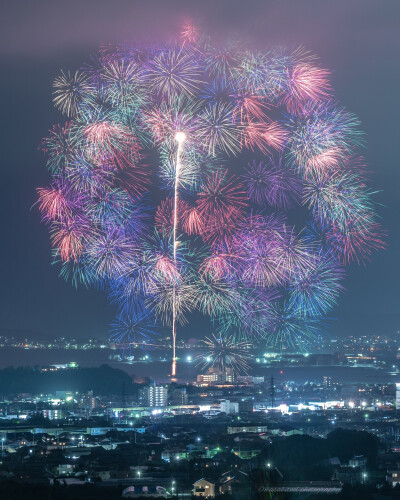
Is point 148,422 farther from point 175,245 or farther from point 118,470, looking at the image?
point 175,245

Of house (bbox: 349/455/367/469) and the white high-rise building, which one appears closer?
house (bbox: 349/455/367/469)

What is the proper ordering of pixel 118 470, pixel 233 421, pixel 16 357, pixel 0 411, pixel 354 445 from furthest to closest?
pixel 16 357, pixel 0 411, pixel 233 421, pixel 354 445, pixel 118 470

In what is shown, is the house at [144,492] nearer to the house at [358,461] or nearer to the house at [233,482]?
the house at [233,482]

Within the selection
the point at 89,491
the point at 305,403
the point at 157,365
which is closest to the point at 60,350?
the point at 157,365

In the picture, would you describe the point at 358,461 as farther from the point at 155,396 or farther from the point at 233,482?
the point at 155,396

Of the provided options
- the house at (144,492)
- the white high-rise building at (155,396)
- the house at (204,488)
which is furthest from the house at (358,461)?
the white high-rise building at (155,396)

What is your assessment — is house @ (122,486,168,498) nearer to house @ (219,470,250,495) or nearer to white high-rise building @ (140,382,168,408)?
house @ (219,470,250,495)

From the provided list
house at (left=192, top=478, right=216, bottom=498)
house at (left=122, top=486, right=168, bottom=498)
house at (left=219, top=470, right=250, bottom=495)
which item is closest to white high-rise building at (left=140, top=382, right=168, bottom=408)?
house at (left=219, top=470, right=250, bottom=495)

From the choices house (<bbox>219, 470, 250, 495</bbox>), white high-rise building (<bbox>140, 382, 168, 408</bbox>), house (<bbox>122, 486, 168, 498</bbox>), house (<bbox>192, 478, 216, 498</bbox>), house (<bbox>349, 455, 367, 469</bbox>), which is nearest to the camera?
house (<bbox>122, 486, 168, 498</bbox>)

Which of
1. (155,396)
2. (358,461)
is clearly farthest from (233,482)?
(155,396)
